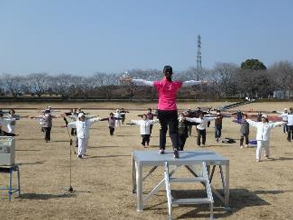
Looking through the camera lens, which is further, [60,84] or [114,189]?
[60,84]

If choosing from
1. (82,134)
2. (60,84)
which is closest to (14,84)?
(60,84)

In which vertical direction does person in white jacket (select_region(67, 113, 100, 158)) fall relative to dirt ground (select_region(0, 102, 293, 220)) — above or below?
above

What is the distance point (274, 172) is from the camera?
47.7 feet

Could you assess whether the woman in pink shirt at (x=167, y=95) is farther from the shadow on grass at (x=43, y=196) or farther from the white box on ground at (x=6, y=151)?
the white box on ground at (x=6, y=151)

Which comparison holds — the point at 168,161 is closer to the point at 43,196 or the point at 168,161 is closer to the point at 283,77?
the point at 43,196

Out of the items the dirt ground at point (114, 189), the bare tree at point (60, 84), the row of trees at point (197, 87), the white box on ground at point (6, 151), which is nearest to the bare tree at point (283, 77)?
the row of trees at point (197, 87)

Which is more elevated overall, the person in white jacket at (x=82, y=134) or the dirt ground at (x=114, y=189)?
the person in white jacket at (x=82, y=134)

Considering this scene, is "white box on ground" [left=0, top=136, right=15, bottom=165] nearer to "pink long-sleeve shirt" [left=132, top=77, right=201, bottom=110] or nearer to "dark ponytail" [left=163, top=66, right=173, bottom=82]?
"pink long-sleeve shirt" [left=132, top=77, right=201, bottom=110]

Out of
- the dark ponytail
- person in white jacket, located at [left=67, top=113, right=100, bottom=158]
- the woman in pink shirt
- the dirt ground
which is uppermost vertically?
the dark ponytail

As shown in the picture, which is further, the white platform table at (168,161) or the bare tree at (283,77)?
the bare tree at (283,77)

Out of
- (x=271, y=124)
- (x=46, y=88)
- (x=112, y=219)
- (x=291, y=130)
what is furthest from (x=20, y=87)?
(x=112, y=219)

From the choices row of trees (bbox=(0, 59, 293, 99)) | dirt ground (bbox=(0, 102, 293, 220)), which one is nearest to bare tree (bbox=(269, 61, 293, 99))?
row of trees (bbox=(0, 59, 293, 99))

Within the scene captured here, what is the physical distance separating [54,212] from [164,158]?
2.47m

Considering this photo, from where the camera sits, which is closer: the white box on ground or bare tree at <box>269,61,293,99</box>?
the white box on ground
